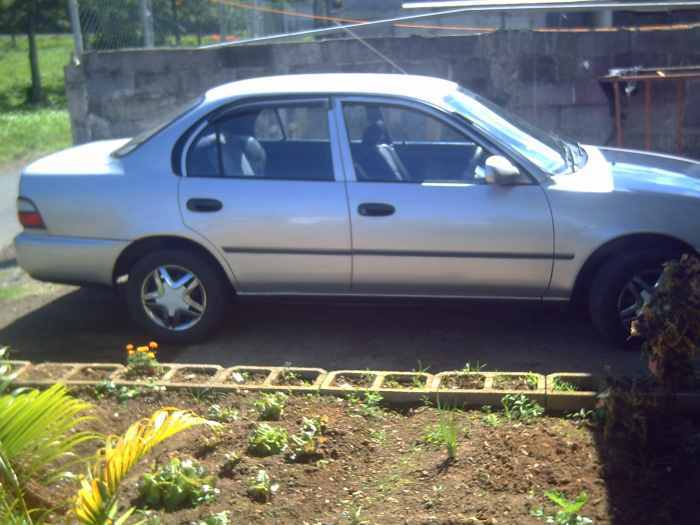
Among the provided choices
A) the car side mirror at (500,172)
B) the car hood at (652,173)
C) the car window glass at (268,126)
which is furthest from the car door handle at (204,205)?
the car hood at (652,173)

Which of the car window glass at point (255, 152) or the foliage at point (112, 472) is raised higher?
the car window glass at point (255, 152)

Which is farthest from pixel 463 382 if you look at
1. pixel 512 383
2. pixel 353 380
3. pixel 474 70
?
pixel 474 70

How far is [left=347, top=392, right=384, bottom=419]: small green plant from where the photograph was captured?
4258mm

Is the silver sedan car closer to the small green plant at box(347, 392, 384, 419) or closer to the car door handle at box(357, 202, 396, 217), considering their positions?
the car door handle at box(357, 202, 396, 217)

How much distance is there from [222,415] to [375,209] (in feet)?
6.91

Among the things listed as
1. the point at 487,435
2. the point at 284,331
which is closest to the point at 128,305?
the point at 284,331

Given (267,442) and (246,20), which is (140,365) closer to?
(267,442)

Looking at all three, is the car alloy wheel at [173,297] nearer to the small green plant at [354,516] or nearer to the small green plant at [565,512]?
the small green plant at [354,516]

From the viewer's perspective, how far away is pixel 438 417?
4.19 m

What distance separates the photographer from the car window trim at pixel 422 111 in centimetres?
593

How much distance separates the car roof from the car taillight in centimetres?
136

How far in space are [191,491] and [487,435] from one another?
1.24 m

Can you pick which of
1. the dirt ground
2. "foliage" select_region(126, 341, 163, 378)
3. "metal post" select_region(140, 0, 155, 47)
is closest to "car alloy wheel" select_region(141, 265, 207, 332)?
the dirt ground

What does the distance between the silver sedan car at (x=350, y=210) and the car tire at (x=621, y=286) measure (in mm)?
11
